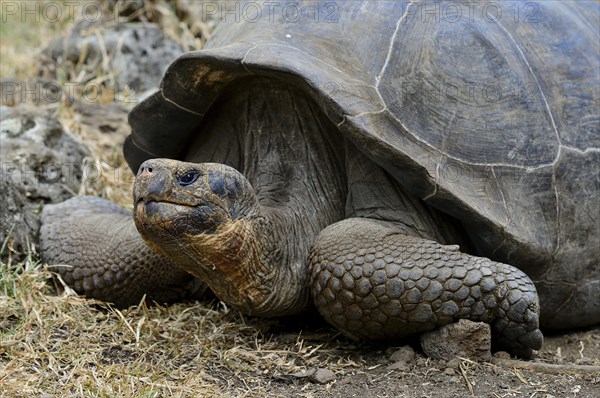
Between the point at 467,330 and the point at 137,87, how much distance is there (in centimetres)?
429

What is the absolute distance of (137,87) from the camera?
287 inches

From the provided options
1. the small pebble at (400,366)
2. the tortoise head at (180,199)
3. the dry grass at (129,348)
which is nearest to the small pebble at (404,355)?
the small pebble at (400,366)

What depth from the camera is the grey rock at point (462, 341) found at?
12.2ft

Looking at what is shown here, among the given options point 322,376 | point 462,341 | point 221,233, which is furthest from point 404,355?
point 221,233

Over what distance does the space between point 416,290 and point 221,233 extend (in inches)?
31.2

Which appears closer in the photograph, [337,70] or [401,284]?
[401,284]

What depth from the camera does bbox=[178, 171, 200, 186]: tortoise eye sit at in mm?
3578

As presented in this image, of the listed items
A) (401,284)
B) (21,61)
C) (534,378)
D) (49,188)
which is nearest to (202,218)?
(401,284)

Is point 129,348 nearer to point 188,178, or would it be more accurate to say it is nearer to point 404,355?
point 188,178

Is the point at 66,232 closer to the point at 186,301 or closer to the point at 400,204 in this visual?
the point at 186,301

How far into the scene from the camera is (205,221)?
360 cm

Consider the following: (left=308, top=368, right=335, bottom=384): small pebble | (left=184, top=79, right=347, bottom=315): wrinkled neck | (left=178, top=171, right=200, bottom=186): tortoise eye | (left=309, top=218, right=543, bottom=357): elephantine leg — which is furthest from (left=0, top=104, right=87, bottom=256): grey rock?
(left=308, top=368, right=335, bottom=384): small pebble

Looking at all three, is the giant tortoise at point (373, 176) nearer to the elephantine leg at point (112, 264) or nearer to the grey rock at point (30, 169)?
the elephantine leg at point (112, 264)

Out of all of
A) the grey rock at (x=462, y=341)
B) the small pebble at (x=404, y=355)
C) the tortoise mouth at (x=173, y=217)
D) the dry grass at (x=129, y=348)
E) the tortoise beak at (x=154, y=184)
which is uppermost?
the tortoise beak at (x=154, y=184)
